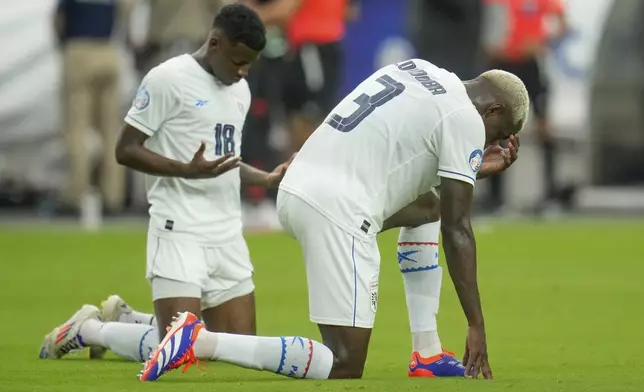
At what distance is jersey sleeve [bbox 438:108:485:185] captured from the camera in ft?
26.0

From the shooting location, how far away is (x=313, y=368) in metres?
8.00

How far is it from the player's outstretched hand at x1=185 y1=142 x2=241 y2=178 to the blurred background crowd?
A: 10.7m

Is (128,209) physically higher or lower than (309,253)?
lower

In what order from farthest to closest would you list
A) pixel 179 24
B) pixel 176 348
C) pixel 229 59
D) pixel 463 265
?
pixel 179 24
pixel 229 59
pixel 463 265
pixel 176 348

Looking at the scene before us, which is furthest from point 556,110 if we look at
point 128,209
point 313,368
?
point 313,368

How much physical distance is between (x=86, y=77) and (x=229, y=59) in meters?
12.5

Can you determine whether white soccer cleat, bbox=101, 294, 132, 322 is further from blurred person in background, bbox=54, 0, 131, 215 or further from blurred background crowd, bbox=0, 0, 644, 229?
blurred person in background, bbox=54, 0, 131, 215

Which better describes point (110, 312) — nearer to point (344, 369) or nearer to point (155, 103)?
point (155, 103)

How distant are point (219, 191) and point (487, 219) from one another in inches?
567

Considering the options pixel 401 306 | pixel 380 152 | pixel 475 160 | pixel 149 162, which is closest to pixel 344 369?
pixel 380 152

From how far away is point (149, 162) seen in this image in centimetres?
909

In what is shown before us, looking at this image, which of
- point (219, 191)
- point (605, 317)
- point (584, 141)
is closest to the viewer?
point (219, 191)

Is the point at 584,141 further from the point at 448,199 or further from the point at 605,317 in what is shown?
the point at 448,199

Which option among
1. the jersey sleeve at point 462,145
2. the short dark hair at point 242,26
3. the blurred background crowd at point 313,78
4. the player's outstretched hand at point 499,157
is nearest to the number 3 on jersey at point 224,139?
the short dark hair at point 242,26
